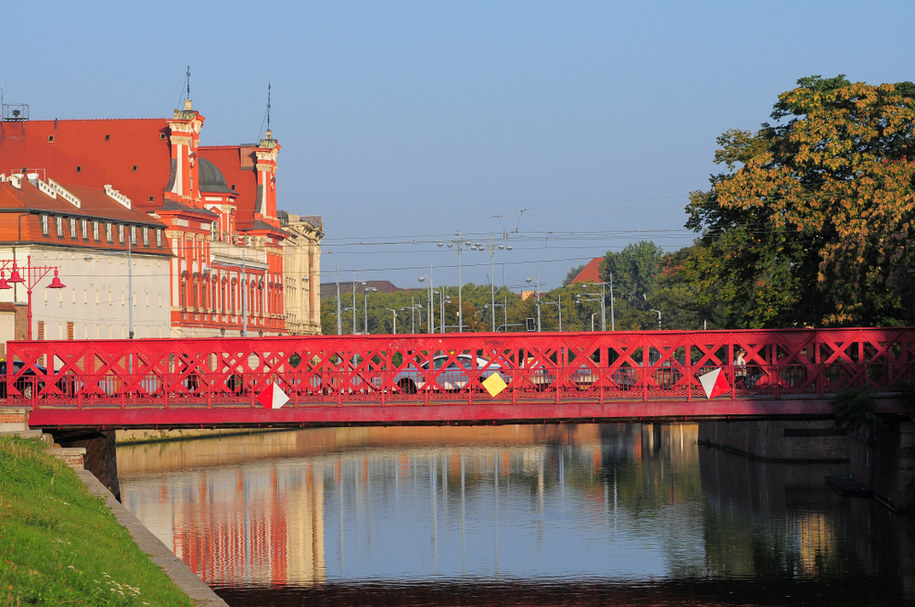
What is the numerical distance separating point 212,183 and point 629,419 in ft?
291

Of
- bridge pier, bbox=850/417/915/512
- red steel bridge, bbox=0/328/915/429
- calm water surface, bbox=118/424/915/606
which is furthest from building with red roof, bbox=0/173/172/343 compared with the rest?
bridge pier, bbox=850/417/915/512

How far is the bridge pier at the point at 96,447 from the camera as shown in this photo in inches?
1705

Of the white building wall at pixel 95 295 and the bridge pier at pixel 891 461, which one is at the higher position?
the white building wall at pixel 95 295

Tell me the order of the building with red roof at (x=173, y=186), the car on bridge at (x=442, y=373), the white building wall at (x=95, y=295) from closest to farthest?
the car on bridge at (x=442, y=373)
the white building wall at (x=95, y=295)
the building with red roof at (x=173, y=186)

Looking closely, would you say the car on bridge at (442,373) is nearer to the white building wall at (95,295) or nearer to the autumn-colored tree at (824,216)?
the autumn-colored tree at (824,216)

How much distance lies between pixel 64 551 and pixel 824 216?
39.0 metres

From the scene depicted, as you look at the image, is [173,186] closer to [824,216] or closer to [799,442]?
[799,442]

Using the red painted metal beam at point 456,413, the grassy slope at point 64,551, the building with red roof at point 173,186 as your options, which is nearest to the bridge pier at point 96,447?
the red painted metal beam at point 456,413

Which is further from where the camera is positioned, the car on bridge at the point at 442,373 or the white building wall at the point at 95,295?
the white building wall at the point at 95,295

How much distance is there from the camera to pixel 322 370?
41469 mm

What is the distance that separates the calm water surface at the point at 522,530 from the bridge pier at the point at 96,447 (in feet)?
7.78

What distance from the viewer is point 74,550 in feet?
69.1

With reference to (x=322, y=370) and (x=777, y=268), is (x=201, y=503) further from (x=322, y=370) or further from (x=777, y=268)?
(x=777, y=268)

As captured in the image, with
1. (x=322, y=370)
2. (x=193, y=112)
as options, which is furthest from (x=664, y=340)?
(x=193, y=112)
